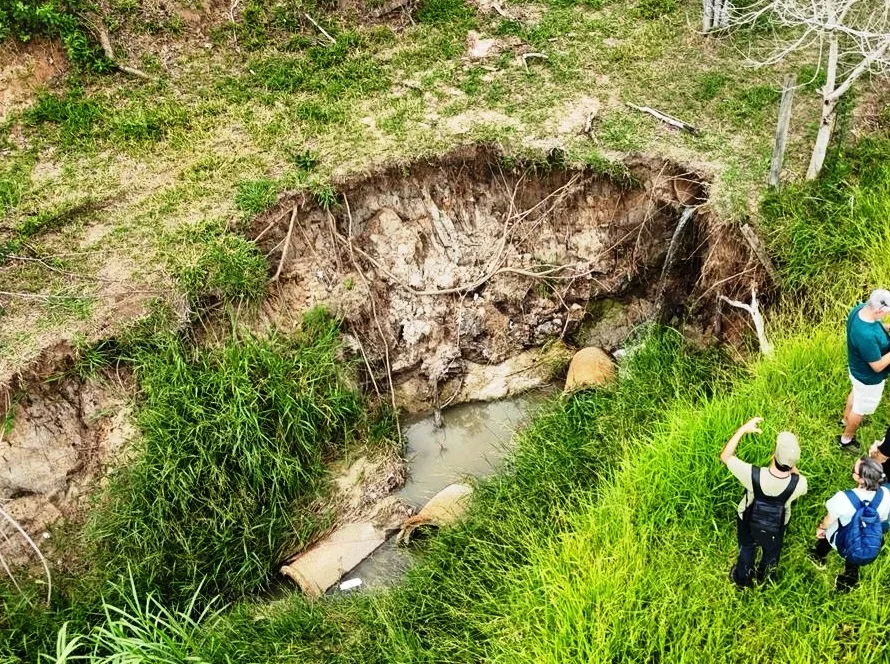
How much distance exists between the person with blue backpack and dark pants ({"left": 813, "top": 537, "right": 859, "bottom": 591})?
0.07 meters

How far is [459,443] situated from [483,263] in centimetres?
203

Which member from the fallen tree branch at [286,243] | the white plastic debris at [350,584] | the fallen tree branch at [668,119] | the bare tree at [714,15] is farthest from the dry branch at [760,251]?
the white plastic debris at [350,584]

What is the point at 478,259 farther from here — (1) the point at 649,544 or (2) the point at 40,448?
(2) the point at 40,448

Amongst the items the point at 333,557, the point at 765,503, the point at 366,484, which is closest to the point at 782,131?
the point at 765,503

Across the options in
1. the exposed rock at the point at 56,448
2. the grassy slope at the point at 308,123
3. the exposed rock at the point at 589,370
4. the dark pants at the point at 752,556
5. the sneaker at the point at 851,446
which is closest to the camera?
the dark pants at the point at 752,556

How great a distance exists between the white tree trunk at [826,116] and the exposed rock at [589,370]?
2575mm

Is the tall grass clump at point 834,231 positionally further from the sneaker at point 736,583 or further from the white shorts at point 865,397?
the sneaker at point 736,583

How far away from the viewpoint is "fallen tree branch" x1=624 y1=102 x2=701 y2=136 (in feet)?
22.3

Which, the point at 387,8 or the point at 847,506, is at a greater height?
the point at 387,8

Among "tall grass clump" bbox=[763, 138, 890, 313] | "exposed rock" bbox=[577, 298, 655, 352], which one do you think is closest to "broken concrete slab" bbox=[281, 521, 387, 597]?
"exposed rock" bbox=[577, 298, 655, 352]

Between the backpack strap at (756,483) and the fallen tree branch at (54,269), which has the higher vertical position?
the fallen tree branch at (54,269)

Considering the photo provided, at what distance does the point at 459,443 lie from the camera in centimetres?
648

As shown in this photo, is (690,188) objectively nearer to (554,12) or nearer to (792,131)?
(792,131)

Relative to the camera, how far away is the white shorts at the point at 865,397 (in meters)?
4.02
